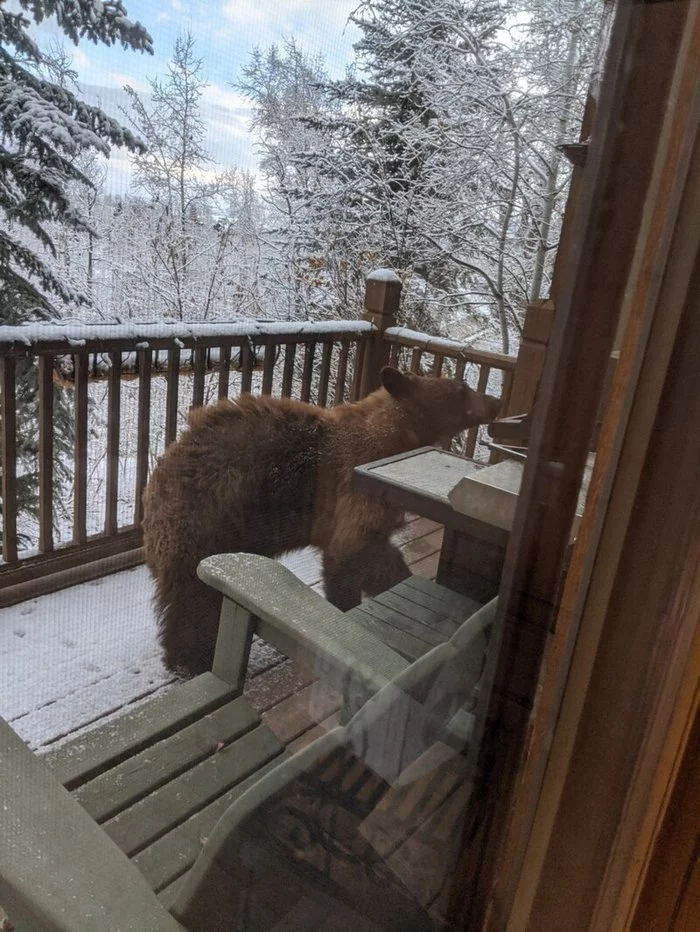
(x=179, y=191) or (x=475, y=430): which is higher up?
(x=179, y=191)

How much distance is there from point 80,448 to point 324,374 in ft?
0.90

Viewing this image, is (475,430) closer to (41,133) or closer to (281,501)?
(281,501)

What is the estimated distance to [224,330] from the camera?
520mm

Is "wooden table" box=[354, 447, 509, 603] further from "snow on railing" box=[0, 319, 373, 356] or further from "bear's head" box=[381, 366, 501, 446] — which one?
"snow on railing" box=[0, 319, 373, 356]

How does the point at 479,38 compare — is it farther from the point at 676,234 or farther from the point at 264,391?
the point at 264,391

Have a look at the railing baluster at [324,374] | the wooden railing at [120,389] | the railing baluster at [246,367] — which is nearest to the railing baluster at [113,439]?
the wooden railing at [120,389]

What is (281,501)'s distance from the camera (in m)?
0.78

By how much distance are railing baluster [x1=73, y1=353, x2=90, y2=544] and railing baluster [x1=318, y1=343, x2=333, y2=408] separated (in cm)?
24

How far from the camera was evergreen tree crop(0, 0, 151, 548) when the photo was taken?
37 centimetres

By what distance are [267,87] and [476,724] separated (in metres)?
0.50

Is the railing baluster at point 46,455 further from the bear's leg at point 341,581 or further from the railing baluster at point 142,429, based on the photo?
the bear's leg at point 341,581

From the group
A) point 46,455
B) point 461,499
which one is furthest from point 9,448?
point 461,499

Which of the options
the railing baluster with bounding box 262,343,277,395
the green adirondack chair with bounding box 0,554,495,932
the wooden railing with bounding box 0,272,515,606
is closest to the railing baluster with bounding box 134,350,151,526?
the wooden railing with bounding box 0,272,515,606

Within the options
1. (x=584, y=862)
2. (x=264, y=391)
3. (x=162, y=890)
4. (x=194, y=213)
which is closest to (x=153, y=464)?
(x=264, y=391)
